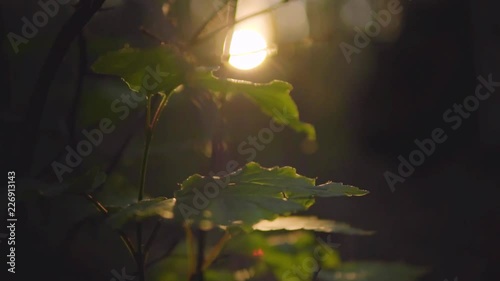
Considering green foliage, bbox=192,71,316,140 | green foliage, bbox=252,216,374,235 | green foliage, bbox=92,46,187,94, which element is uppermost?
green foliage, bbox=92,46,187,94

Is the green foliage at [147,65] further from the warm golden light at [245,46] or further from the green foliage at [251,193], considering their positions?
the warm golden light at [245,46]

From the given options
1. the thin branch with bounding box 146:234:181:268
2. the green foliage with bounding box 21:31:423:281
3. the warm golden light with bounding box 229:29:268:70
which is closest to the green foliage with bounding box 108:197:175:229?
the green foliage with bounding box 21:31:423:281

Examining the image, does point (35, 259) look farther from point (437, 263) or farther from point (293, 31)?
point (437, 263)

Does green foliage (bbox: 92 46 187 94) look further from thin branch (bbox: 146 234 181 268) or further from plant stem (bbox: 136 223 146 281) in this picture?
thin branch (bbox: 146 234 181 268)

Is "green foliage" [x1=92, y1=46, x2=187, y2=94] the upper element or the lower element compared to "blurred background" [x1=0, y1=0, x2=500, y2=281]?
lower

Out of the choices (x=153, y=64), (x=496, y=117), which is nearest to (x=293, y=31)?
(x=496, y=117)

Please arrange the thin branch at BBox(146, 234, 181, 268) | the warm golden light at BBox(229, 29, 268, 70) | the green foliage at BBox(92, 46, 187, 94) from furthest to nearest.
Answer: the warm golden light at BBox(229, 29, 268, 70) → the thin branch at BBox(146, 234, 181, 268) → the green foliage at BBox(92, 46, 187, 94)

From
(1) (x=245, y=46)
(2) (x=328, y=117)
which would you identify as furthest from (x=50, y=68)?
(2) (x=328, y=117)

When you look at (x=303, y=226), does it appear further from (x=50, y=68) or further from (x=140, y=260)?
(x=50, y=68)
